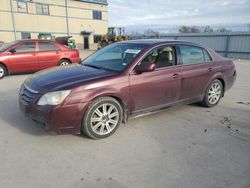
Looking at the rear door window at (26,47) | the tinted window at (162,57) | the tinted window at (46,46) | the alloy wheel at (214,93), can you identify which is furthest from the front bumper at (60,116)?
the tinted window at (46,46)

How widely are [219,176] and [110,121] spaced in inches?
71.2

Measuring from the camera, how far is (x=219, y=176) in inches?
111

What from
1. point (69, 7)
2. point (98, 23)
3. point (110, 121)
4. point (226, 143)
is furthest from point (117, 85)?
point (98, 23)

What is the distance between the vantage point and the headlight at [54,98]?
3354mm

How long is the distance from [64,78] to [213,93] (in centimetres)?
348

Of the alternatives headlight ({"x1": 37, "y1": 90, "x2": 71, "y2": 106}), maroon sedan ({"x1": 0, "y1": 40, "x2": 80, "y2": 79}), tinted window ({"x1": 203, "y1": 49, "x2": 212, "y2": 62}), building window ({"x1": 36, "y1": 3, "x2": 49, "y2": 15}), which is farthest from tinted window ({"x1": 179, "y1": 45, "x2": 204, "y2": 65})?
building window ({"x1": 36, "y1": 3, "x2": 49, "y2": 15})

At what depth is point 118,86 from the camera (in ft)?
12.3

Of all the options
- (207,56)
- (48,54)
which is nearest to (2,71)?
(48,54)

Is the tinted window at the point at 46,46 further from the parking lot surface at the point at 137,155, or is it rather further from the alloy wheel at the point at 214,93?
the alloy wheel at the point at 214,93

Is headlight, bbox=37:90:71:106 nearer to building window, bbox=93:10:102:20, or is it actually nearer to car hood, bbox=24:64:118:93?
car hood, bbox=24:64:118:93

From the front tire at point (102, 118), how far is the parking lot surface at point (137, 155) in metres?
0.14

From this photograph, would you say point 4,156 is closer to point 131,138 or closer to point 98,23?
point 131,138

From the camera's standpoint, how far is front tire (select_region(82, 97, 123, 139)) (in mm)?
3582

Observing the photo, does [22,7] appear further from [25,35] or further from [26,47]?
[26,47]
